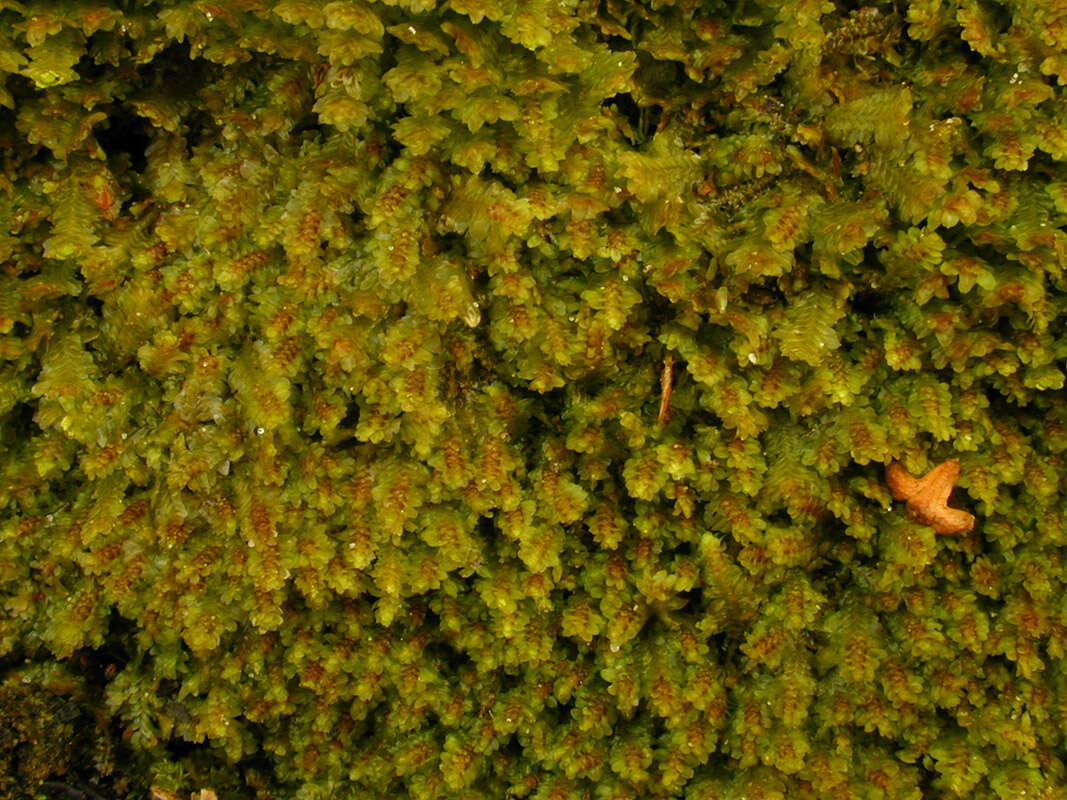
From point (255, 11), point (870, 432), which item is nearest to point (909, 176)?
point (870, 432)

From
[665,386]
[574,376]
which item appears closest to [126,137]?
[574,376]

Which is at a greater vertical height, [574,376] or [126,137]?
[126,137]

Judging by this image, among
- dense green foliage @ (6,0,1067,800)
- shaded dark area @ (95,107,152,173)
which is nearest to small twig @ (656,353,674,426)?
dense green foliage @ (6,0,1067,800)

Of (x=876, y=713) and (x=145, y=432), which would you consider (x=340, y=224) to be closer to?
(x=145, y=432)

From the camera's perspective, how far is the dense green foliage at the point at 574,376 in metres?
1.97

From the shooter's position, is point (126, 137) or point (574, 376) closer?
point (574, 376)

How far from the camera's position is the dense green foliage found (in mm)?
1971

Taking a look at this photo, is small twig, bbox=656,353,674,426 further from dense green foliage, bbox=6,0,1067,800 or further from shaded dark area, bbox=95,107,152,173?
shaded dark area, bbox=95,107,152,173

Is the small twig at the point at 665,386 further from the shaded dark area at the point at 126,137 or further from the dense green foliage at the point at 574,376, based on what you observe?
the shaded dark area at the point at 126,137

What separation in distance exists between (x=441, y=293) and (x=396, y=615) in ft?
2.72

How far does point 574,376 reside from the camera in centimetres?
213

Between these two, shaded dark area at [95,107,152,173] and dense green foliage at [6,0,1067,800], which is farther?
shaded dark area at [95,107,152,173]

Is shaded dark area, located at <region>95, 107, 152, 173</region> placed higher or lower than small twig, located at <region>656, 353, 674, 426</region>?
higher

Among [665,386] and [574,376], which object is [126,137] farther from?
[665,386]
